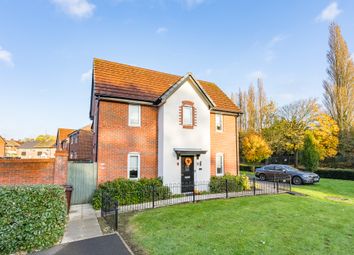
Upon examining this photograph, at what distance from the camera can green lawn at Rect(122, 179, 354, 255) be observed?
5.55 m

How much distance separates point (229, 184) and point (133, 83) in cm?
985

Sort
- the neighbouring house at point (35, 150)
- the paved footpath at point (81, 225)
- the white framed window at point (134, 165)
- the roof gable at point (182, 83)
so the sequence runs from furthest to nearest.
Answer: the neighbouring house at point (35, 150) → the roof gable at point (182, 83) → the white framed window at point (134, 165) → the paved footpath at point (81, 225)

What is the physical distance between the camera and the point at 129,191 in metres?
11.2

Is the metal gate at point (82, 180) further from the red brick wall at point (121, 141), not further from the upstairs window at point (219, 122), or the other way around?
the upstairs window at point (219, 122)

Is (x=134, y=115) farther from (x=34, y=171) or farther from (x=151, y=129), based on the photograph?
(x=34, y=171)

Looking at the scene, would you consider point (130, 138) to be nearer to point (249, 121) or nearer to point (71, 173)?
point (71, 173)

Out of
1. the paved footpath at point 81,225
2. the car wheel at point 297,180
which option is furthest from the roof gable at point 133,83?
the car wheel at point 297,180

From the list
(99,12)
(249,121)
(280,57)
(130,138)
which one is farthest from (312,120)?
(99,12)

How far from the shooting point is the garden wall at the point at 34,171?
10.4 metres

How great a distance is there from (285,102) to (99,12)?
1206 inches

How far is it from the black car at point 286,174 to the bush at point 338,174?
6.68 meters

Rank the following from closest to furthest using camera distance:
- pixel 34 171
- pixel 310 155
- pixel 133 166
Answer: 1. pixel 34 171
2. pixel 133 166
3. pixel 310 155

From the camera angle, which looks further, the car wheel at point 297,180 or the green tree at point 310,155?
the green tree at point 310,155

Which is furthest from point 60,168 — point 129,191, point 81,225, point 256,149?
point 256,149
